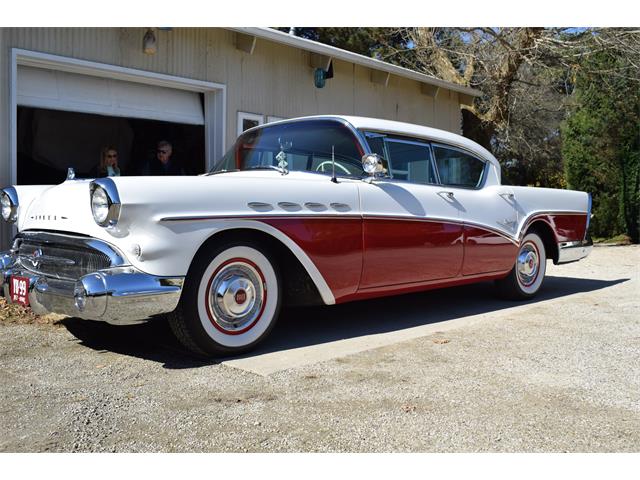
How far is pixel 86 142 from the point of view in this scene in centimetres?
997

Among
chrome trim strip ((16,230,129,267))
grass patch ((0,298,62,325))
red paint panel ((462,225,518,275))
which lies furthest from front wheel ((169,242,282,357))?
red paint panel ((462,225,518,275))

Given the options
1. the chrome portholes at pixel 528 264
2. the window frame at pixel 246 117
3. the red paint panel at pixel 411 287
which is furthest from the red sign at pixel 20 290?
the window frame at pixel 246 117

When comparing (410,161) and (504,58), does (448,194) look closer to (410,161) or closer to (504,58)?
(410,161)

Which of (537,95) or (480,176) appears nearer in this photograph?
(480,176)

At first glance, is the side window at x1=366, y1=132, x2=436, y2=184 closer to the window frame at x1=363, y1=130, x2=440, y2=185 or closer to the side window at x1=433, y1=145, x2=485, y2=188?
the window frame at x1=363, y1=130, x2=440, y2=185

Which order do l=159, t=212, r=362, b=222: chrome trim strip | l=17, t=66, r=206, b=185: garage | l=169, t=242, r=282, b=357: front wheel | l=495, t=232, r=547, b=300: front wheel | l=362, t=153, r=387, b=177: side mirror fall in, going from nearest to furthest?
l=159, t=212, r=362, b=222: chrome trim strip < l=169, t=242, r=282, b=357: front wheel < l=362, t=153, r=387, b=177: side mirror < l=495, t=232, r=547, b=300: front wheel < l=17, t=66, r=206, b=185: garage

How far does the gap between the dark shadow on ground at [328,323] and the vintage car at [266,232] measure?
0.31 metres

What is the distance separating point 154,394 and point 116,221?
959 mm

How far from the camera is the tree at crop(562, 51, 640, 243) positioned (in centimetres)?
1370

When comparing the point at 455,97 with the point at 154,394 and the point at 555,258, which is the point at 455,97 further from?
the point at 154,394

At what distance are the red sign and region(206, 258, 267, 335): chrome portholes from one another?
3.68 feet

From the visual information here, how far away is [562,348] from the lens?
397 cm

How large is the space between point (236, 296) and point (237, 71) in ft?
17.1

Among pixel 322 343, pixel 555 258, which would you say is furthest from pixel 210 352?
pixel 555 258
